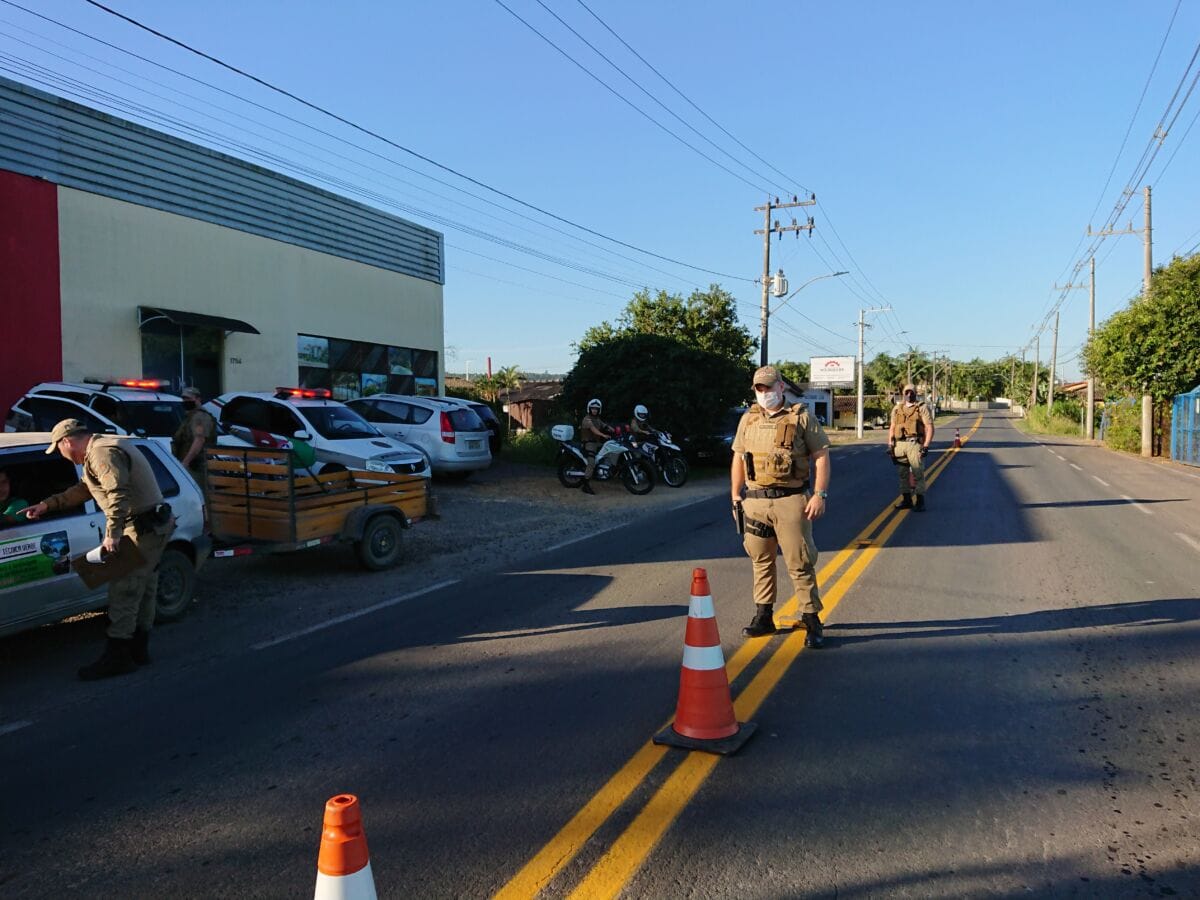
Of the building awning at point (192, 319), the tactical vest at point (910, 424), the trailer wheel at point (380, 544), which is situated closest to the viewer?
the trailer wheel at point (380, 544)

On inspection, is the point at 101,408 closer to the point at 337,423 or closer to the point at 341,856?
the point at 337,423

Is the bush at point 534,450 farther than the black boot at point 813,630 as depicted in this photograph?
Yes

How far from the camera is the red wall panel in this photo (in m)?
13.4

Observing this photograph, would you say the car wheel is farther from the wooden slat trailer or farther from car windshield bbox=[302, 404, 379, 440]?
car windshield bbox=[302, 404, 379, 440]

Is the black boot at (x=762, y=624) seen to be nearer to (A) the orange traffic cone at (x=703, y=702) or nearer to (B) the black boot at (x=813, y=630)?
(B) the black boot at (x=813, y=630)

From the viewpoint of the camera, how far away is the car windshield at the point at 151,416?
36.7 feet

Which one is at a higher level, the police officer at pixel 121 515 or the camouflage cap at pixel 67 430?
the camouflage cap at pixel 67 430

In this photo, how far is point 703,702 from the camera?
4160 millimetres

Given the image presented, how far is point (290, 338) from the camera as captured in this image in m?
19.0

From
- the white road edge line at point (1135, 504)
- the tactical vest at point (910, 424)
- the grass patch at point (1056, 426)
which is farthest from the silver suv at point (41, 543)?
the grass patch at point (1056, 426)

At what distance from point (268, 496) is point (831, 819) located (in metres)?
6.30

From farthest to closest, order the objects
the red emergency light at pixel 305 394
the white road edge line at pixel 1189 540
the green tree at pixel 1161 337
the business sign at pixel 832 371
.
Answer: the business sign at pixel 832 371, the green tree at pixel 1161 337, the red emergency light at pixel 305 394, the white road edge line at pixel 1189 540

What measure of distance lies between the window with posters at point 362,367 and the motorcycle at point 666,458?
7974 millimetres

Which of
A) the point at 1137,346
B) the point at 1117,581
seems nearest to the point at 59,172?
the point at 1117,581
